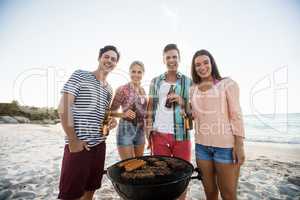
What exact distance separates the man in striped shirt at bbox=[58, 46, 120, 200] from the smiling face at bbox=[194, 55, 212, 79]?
4.62 ft

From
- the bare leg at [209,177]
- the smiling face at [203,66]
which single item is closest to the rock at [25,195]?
the bare leg at [209,177]

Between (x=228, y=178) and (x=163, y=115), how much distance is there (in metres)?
1.30

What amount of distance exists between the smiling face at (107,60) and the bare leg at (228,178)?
7.12ft

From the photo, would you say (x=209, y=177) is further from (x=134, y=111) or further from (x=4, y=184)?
(x=4, y=184)

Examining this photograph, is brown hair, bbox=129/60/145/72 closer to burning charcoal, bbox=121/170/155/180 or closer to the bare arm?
the bare arm

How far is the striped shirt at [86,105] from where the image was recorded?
236cm

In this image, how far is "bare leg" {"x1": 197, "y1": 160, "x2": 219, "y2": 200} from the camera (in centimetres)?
243

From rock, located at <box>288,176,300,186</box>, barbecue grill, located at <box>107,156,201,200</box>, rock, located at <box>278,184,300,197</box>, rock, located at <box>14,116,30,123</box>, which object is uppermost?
barbecue grill, located at <box>107,156,201,200</box>

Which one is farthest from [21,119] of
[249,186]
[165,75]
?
[249,186]

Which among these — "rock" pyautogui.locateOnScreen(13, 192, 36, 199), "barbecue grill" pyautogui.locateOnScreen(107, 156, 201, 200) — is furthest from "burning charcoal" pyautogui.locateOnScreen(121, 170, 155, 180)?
"rock" pyautogui.locateOnScreen(13, 192, 36, 199)

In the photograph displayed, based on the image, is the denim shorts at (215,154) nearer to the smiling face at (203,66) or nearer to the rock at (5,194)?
the smiling face at (203,66)

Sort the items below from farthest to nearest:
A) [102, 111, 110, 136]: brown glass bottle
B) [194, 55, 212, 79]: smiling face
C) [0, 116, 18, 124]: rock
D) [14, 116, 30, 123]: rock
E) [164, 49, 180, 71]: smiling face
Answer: [14, 116, 30, 123]: rock
[0, 116, 18, 124]: rock
[164, 49, 180, 71]: smiling face
[102, 111, 110, 136]: brown glass bottle
[194, 55, 212, 79]: smiling face

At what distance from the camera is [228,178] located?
2244 mm

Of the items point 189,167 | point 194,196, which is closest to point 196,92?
point 189,167
